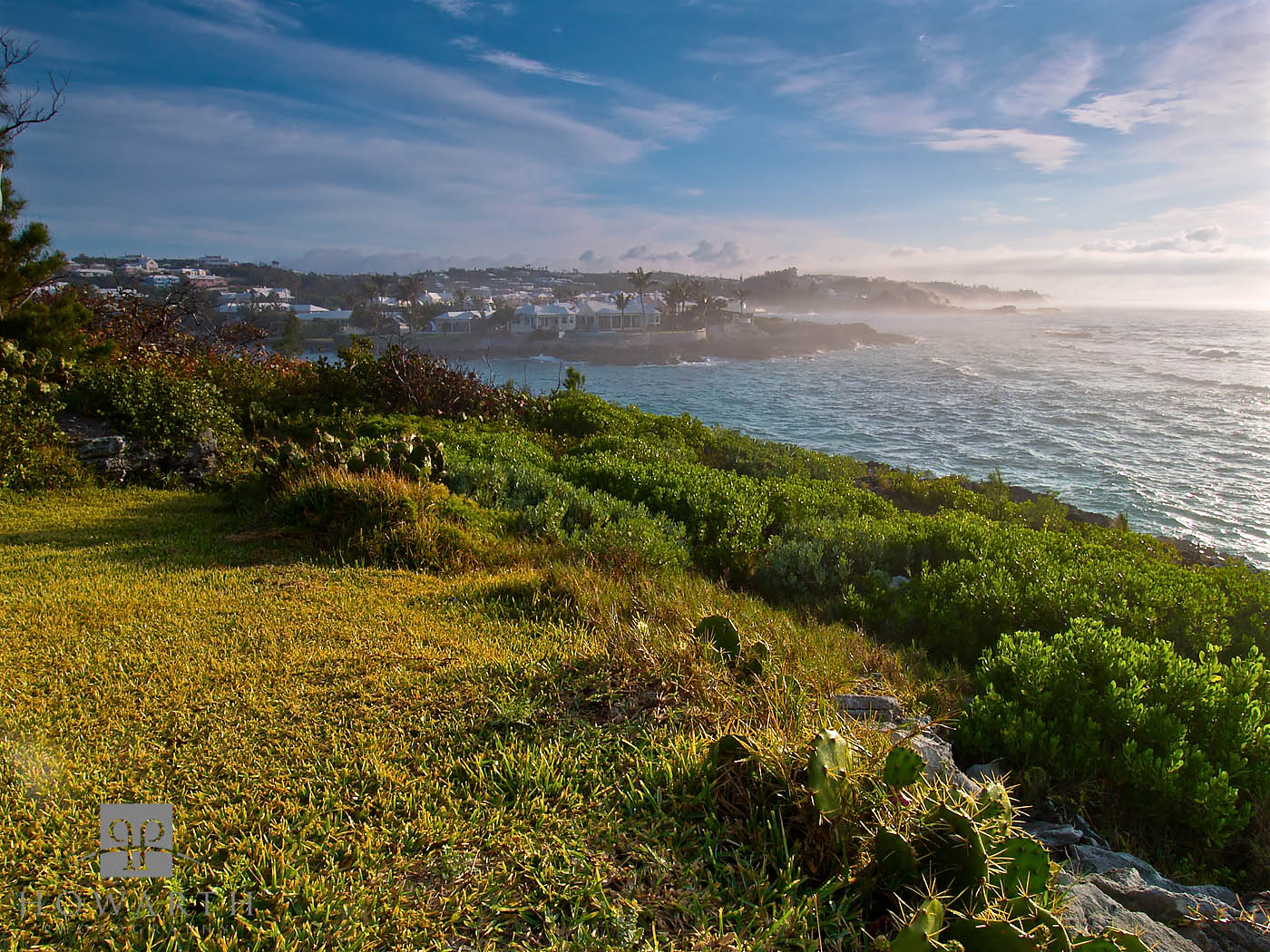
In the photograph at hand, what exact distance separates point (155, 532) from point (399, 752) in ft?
15.4

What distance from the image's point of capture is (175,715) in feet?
9.66

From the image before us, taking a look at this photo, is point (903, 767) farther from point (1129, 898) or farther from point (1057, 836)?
point (1057, 836)

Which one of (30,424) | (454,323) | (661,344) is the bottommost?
(30,424)

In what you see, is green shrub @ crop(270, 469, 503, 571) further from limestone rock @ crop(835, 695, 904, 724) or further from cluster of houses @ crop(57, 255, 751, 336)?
cluster of houses @ crop(57, 255, 751, 336)

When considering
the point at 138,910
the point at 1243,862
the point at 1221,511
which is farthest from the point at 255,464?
the point at 1221,511

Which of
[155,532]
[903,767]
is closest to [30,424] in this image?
[155,532]

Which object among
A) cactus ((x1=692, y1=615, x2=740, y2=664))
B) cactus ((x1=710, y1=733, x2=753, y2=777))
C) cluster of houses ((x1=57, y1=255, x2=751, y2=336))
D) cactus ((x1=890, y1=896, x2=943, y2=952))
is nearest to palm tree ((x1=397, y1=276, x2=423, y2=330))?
cluster of houses ((x1=57, y1=255, x2=751, y2=336))

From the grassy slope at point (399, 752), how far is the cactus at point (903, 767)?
436 mm

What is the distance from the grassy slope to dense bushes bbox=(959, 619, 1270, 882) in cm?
Result: 69

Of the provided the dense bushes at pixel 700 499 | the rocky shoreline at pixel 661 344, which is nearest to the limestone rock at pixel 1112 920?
the dense bushes at pixel 700 499

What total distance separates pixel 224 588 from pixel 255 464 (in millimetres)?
4144

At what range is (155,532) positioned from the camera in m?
5.98

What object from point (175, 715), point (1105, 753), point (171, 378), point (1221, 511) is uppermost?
point (171, 378)

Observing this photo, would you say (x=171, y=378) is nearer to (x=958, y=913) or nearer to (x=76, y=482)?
(x=76, y=482)
